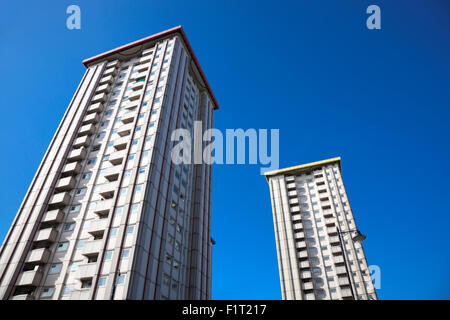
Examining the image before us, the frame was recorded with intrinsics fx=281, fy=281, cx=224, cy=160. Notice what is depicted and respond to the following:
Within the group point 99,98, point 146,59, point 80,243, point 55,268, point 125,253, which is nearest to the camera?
point 125,253

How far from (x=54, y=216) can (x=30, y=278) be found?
267 inches

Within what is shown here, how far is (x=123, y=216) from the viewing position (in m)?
27.9

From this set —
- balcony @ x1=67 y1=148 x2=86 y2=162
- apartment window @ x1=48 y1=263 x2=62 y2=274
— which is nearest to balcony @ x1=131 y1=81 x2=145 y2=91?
balcony @ x1=67 y1=148 x2=86 y2=162

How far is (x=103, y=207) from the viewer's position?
3016 cm

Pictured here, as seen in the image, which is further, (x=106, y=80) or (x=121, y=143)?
(x=106, y=80)

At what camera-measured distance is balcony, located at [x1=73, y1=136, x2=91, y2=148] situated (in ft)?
126

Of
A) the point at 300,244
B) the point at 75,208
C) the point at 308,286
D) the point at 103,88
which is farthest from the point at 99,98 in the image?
the point at 308,286

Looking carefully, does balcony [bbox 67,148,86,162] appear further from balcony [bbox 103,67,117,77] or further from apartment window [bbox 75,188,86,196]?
balcony [bbox 103,67,117,77]

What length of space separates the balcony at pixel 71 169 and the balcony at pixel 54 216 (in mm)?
5647

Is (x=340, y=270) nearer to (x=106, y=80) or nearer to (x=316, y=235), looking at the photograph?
(x=316, y=235)

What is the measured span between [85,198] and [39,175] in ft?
31.3

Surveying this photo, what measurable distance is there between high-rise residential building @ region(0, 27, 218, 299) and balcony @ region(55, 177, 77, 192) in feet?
0.44

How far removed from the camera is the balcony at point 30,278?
87.1 ft
